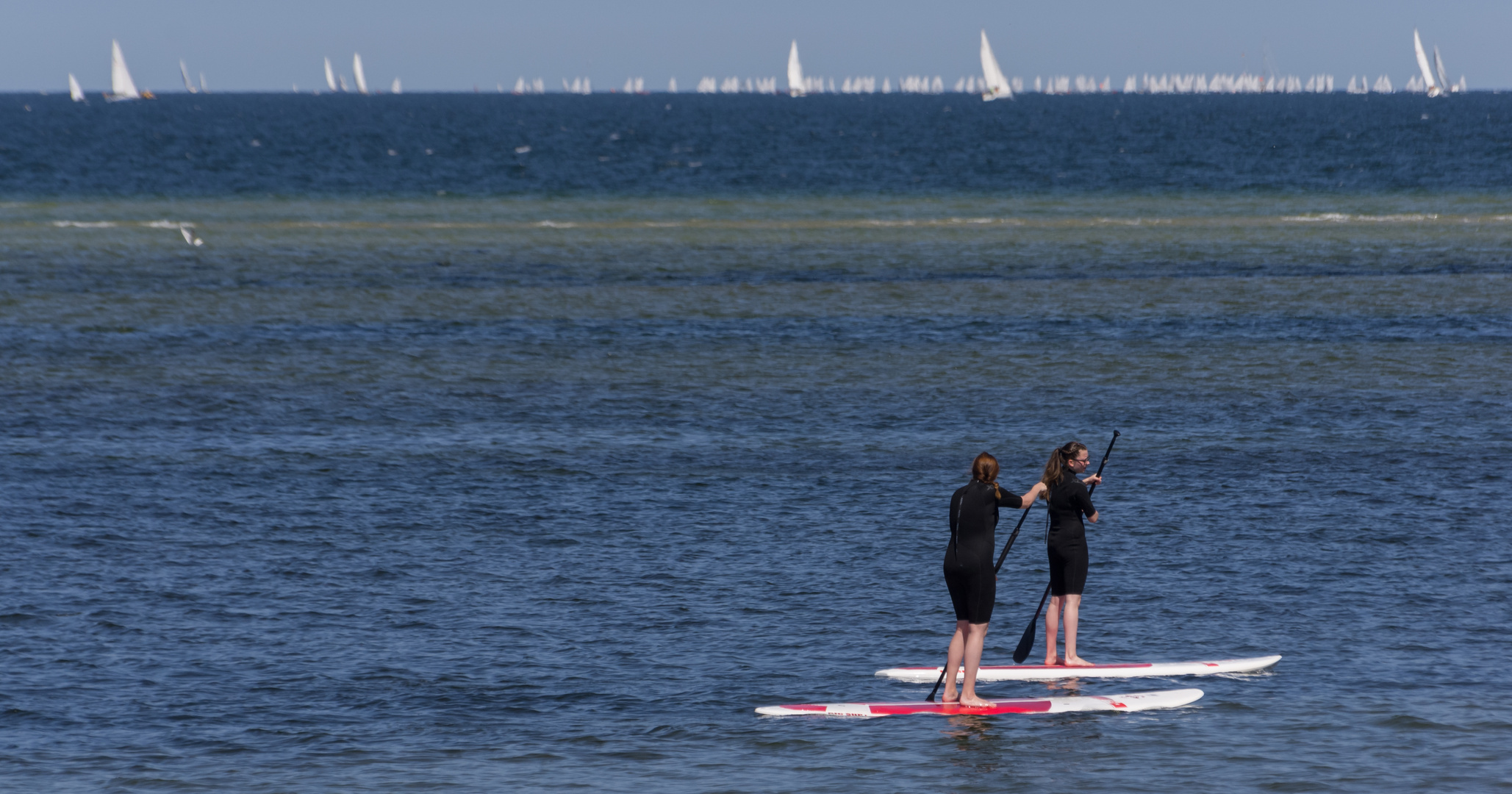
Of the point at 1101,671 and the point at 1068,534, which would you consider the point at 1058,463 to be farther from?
the point at 1101,671

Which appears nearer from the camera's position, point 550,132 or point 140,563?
point 140,563

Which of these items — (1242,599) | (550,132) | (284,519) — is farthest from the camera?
(550,132)

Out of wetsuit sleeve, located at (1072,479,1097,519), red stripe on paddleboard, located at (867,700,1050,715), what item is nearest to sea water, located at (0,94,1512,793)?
red stripe on paddleboard, located at (867,700,1050,715)

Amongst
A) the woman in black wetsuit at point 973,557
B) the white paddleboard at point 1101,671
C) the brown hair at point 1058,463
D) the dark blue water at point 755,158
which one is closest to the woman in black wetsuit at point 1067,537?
the brown hair at point 1058,463

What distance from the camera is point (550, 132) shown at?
16912 centimetres

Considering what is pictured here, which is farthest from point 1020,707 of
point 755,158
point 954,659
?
point 755,158

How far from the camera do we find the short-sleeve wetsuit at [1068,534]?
547 inches

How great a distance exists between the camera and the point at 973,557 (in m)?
12.8

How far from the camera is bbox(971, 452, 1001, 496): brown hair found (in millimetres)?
12547

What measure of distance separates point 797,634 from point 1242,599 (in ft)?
15.4

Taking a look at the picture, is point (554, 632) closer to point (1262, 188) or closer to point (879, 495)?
point (879, 495)

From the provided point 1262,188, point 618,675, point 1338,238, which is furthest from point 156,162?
point 618,675

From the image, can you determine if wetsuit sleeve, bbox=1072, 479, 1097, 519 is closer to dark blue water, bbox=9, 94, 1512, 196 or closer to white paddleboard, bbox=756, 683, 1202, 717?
white paddleboard, bbox=756, 683, 1202, 717

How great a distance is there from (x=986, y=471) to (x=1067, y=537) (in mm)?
1812
